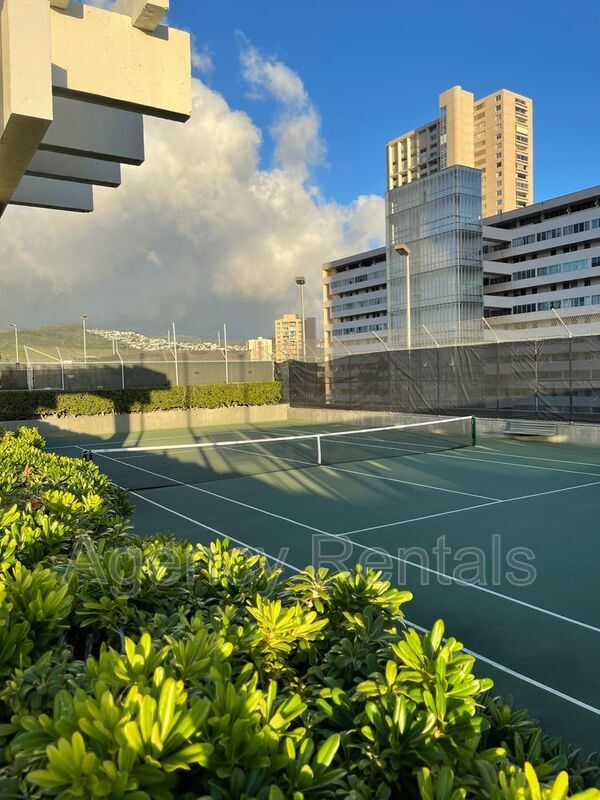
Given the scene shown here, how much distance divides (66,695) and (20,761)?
16 centimetres

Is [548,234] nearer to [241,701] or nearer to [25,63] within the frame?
[25,63]

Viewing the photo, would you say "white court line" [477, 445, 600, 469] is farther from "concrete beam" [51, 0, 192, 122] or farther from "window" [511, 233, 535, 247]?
"window" [511, 233, 535, 247]

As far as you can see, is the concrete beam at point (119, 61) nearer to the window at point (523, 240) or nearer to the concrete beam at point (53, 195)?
the concrete beam at point (53, 195)

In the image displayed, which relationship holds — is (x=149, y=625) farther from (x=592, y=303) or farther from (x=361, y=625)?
(x=592, y=303)

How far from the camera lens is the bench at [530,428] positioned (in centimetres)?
1623

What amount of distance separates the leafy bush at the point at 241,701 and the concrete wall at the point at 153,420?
1967 cm

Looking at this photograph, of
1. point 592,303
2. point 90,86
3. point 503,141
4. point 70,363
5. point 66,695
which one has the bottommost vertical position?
point 66,695

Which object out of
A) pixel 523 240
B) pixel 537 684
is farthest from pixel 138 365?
pixel 523 240

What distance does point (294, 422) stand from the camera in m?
25.5

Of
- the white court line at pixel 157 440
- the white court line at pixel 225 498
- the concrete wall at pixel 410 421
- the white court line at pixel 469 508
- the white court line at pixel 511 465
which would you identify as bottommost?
the white court line at pixel 225 498

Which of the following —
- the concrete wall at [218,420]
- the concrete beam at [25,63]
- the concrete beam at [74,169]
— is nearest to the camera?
the concrete beam at [25,63]

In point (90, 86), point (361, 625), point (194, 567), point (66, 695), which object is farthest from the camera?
point (90, 86)

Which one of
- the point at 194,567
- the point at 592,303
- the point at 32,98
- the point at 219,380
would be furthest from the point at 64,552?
the point at 592,303

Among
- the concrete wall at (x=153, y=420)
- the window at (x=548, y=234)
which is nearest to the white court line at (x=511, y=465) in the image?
the concrete wall at (x=153, y=420)
